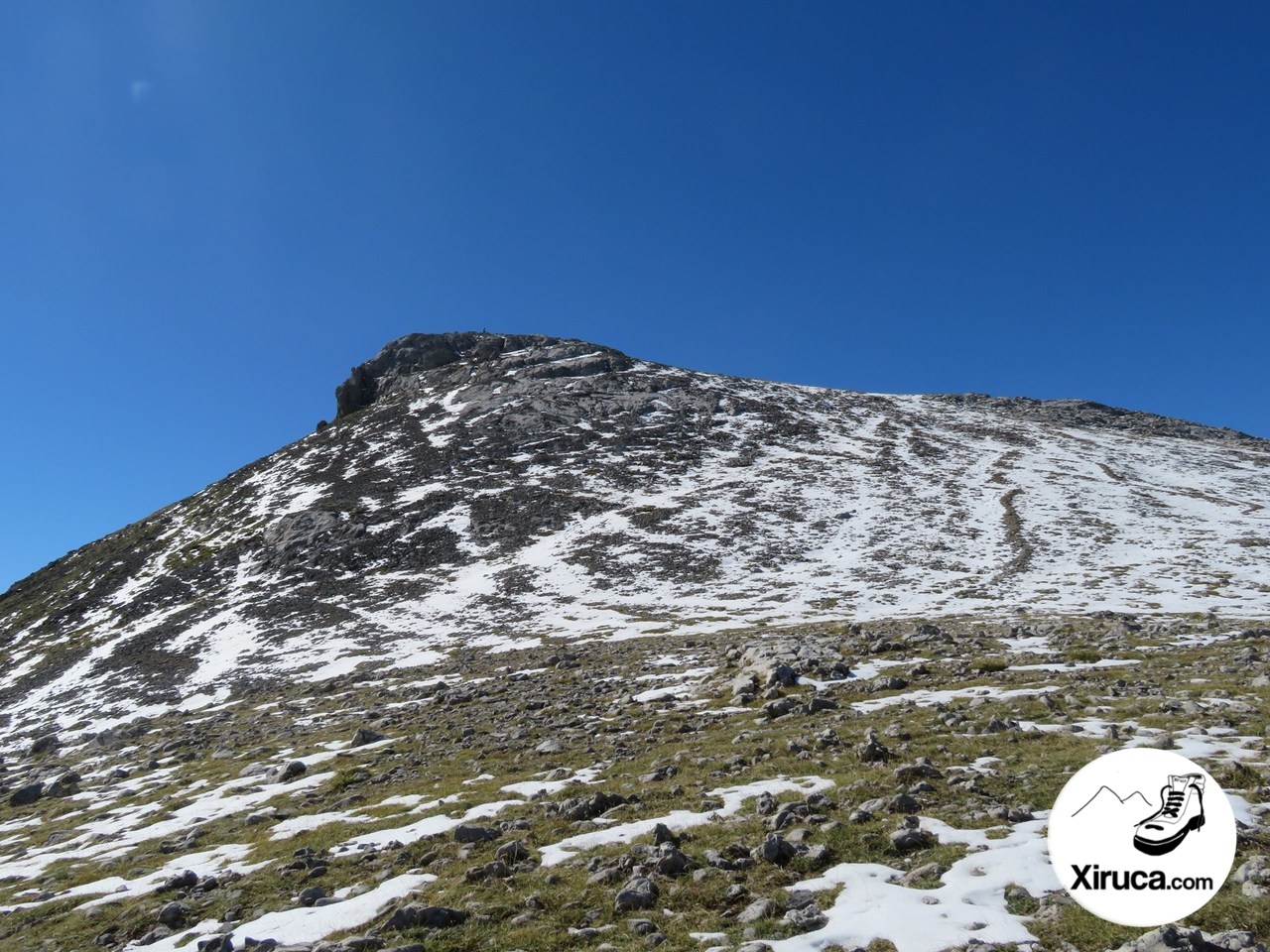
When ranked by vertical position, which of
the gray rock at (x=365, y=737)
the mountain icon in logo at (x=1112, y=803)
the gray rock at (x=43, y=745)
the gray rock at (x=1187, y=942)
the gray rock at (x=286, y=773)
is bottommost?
the gray rock at (x=1187, y=942)

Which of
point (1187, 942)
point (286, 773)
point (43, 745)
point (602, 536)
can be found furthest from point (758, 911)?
point (602, 536)

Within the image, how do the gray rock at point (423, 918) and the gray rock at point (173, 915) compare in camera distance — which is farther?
the gray rock at point (173, 915)

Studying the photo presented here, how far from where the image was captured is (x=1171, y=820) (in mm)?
8758

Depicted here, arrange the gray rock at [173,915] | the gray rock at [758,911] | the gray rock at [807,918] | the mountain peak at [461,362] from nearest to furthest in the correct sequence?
the gray rock at [807,918] < the gray rock at [758,911] < the gray rock at [173,915] < the mountain peak at [461,362]

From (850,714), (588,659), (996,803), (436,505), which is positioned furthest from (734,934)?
(436,505)

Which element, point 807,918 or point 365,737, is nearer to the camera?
point 807,918

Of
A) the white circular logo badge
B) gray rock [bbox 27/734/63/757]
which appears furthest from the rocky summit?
the white circular logo badge

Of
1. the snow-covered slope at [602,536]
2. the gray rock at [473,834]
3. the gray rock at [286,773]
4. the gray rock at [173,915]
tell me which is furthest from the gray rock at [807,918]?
the snow-covered slope at [602,536]

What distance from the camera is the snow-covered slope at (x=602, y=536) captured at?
136 ft

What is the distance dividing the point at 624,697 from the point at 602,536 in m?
38.3

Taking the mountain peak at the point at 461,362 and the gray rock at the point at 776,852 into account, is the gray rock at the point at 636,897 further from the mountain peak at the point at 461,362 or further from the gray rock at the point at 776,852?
the mountain peak at the point at 461,362

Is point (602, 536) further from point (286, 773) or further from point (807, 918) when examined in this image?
point (807, 918)

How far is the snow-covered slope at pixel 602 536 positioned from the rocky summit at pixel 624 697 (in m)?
0.51

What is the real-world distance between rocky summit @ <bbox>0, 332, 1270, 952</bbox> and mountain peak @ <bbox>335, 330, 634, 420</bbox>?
3177 centimetres
